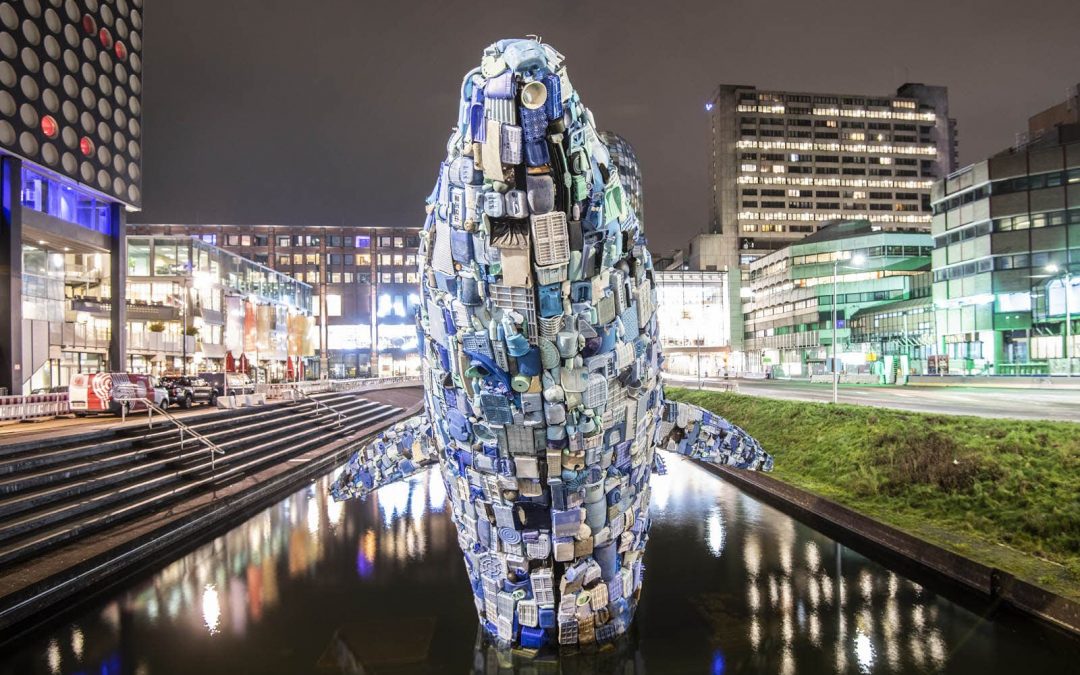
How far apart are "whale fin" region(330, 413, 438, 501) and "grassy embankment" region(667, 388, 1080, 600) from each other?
789 cm

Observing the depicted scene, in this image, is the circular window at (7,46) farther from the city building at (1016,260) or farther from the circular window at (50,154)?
the city building at (1016,260)

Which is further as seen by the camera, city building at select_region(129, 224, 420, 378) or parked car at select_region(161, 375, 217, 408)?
city building at select_region(129, 224, 420, 378)

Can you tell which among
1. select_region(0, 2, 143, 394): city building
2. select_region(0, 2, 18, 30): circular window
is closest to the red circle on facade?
select_region(0, 2, 143, 394): city building

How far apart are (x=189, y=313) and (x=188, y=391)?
25335 mm

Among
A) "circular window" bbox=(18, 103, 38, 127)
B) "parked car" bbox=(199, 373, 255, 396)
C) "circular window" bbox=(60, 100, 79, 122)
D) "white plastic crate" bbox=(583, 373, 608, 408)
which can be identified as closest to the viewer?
"white plastic crate" bbox=(583, 373, 608, 408)

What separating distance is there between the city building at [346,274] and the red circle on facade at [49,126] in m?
53.5

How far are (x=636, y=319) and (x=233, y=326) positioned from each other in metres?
41.6

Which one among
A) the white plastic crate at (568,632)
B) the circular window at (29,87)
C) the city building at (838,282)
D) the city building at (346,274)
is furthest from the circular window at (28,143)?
the city building at (838,282)

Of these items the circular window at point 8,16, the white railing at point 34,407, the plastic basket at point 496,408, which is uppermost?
the circular window at point 8,16

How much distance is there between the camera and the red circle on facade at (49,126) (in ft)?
95.0

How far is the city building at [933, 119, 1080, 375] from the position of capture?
43844 mm

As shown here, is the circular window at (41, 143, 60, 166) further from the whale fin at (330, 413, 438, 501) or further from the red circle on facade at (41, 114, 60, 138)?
the whale fin at (330, 413, 438, 501)

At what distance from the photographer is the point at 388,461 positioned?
6645mm

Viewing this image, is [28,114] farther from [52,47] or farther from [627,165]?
[627,165]
